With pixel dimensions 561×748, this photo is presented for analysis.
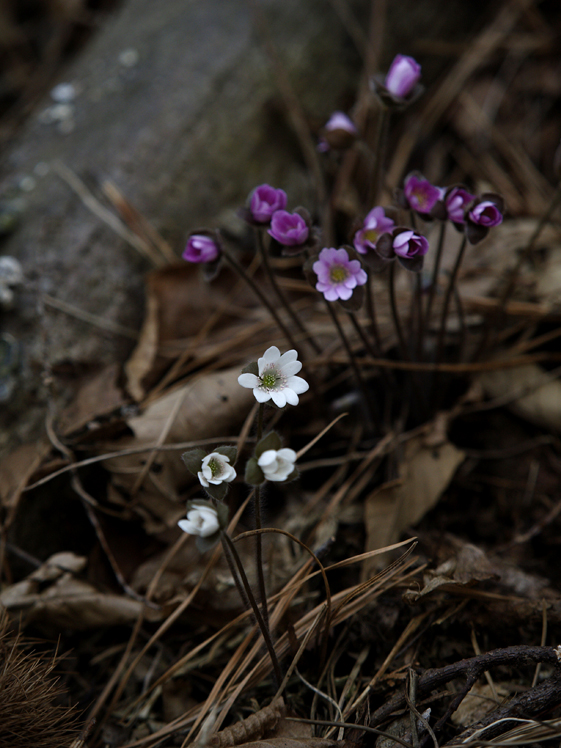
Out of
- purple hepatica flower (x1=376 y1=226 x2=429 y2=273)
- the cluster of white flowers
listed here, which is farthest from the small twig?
purple hepatica flower (x1=376 y1=226 x2=429 y2=273)

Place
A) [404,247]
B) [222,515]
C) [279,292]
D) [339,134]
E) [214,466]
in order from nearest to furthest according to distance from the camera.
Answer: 1. [222,515]
2. [214,466]
3. [404,247]
4. [279,292]
5. [339,134]

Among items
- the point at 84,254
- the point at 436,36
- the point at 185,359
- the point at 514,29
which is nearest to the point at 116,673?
the point at 185,359

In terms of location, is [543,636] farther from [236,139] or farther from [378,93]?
[236,139]

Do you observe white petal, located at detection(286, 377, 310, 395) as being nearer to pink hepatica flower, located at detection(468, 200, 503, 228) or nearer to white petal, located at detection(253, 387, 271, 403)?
white petal, located at detection(253, 387, 271, 403)

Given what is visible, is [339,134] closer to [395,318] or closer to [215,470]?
[395,318]

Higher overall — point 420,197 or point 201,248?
point 201,248

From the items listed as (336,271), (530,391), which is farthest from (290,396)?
(530,391)

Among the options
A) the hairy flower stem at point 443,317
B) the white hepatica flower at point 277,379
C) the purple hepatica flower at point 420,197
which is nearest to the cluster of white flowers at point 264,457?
the white hepatica flower at point 277,379
